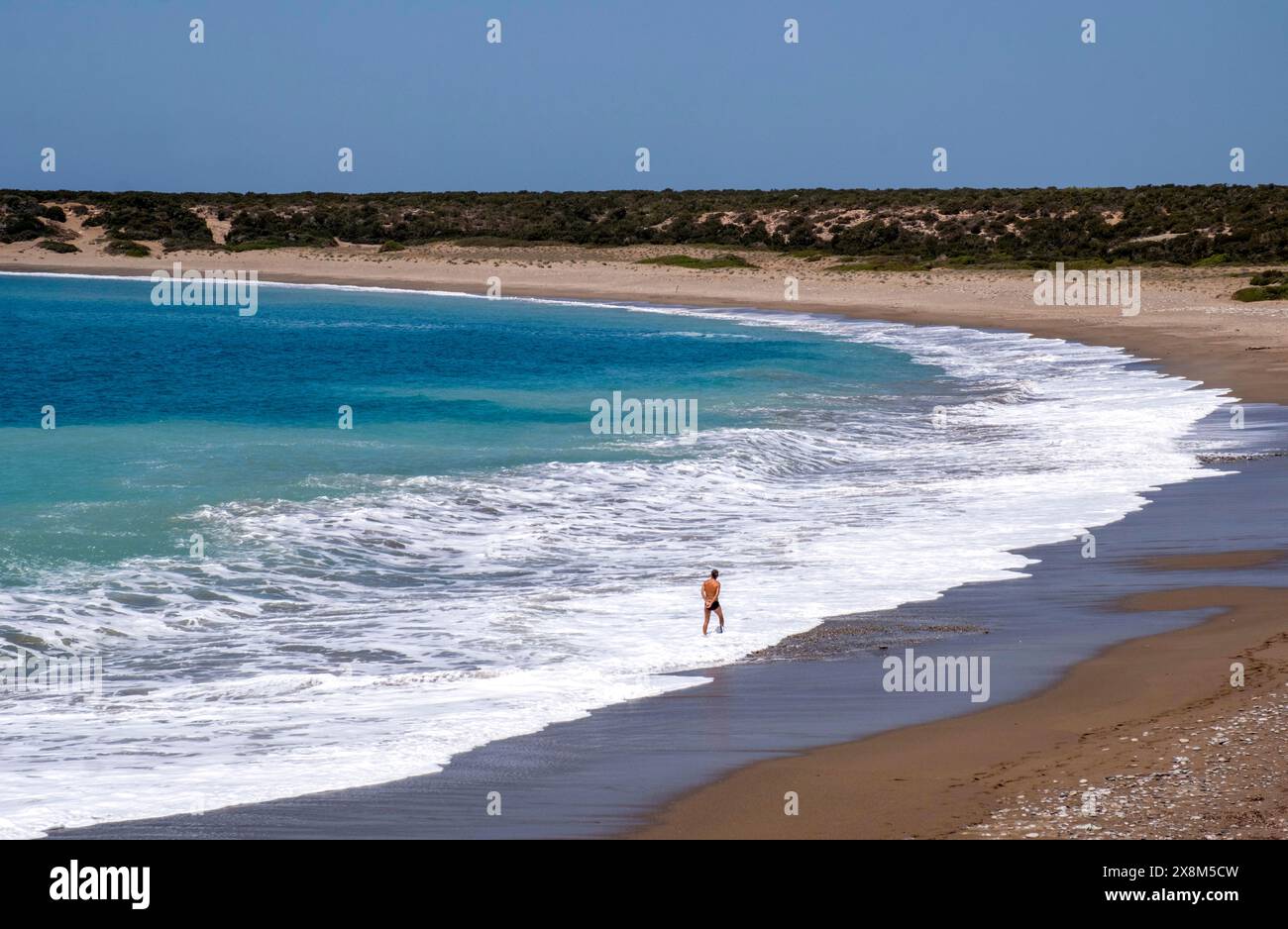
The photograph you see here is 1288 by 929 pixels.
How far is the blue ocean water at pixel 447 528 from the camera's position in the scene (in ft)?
30.0

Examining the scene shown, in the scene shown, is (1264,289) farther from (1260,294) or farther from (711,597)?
(711,597)

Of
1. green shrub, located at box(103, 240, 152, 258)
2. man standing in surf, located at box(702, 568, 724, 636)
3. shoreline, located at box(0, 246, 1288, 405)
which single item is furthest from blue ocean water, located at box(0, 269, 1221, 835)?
green shrub, located at box(103, 240, 152, 258)

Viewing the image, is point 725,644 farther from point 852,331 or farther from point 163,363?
point 852,331

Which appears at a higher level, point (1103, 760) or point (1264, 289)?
point (1264, 289)

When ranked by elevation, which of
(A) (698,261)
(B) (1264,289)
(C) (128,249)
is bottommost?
(B) (1264,289)

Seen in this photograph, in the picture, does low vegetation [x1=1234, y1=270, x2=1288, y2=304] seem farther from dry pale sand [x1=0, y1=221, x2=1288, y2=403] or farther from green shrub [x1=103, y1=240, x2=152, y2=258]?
green shrub [x1=103, y1=240, x2=152, y2=258]

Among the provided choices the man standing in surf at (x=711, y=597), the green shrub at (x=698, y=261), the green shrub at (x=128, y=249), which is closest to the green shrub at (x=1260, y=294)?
the green shrub at (x=698, y=261)

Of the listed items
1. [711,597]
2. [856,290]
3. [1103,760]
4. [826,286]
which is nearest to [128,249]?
[826,286]

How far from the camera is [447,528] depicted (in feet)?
53.3

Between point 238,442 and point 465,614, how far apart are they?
37.7ft

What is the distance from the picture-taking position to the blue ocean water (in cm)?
916

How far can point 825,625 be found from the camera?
11.3m

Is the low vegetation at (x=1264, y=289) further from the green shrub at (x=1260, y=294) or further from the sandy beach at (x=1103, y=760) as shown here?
the sandy beach at (x=1103, y=760)

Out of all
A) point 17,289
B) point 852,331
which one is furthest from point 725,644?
point 17,289
